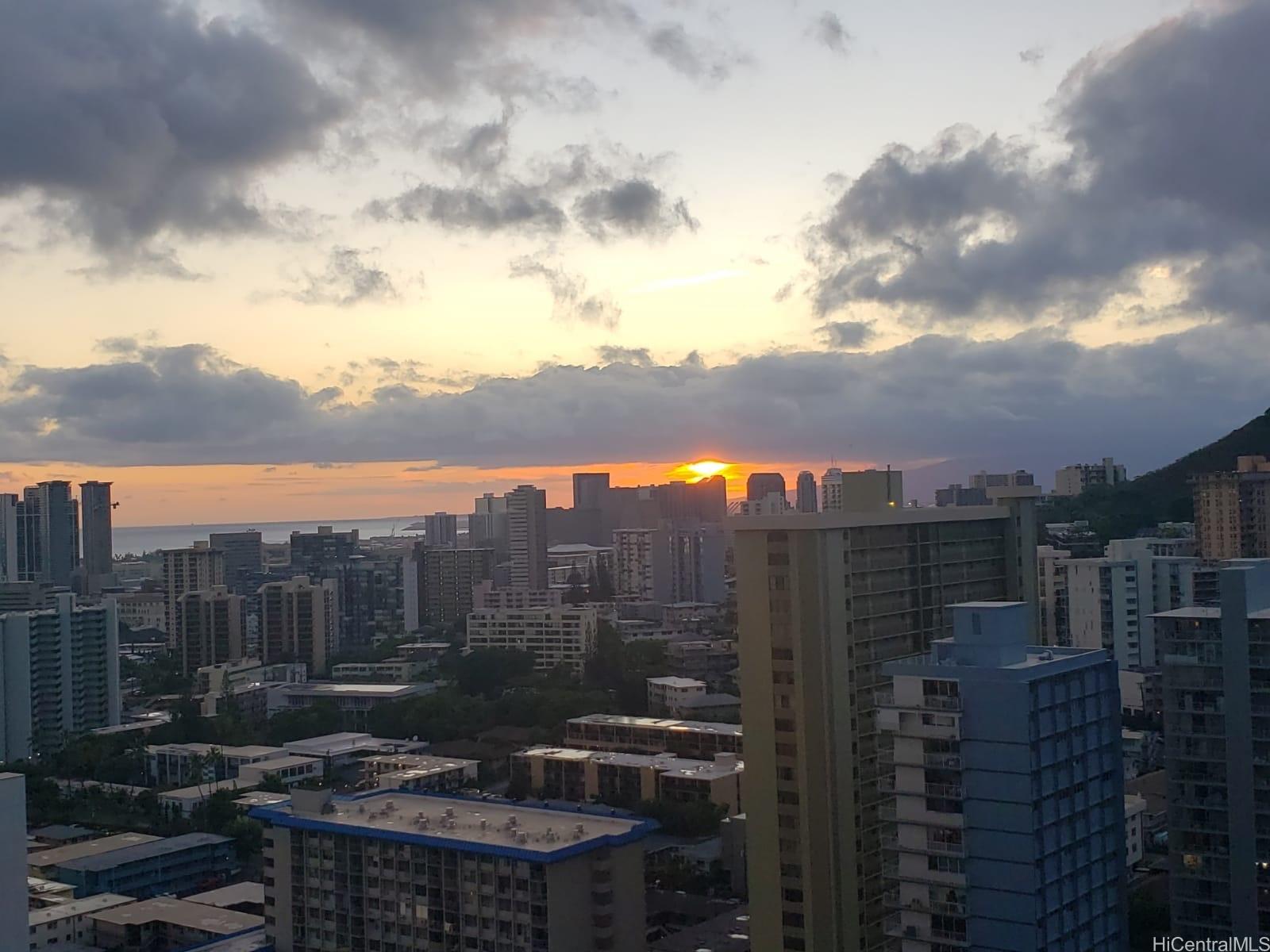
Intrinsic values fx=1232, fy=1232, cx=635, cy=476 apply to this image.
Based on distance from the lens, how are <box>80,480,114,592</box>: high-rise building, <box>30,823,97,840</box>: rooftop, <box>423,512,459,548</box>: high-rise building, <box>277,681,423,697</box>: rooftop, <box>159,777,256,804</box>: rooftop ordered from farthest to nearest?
<box>423,512,459,548</box>: high-rise building, <box>80,480,114,592</box>: high-rise building, <box>277,681,423,697</box>: rooftop, <box>159,777,256,804</box>: rooftop, <box>30,823,97,840</box>: rooftop

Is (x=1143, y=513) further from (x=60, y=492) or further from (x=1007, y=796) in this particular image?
(x=60, y=492)

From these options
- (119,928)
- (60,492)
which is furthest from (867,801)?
(60,492)

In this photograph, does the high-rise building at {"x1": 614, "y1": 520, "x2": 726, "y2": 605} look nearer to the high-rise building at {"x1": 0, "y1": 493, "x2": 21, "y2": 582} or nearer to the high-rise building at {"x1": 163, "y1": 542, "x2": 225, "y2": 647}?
the high-rise building at {"x1": 163, "y1": 542, "x2": 225, "y2": 647}

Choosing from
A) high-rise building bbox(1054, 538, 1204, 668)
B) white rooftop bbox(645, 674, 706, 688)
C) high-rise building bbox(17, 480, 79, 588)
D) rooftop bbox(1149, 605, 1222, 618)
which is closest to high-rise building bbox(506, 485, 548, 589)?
high-rise building bbox(17, 480, 79, 588)

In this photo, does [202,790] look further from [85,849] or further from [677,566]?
[677,566]

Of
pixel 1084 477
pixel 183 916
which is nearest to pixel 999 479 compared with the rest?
pixel 1084 477
